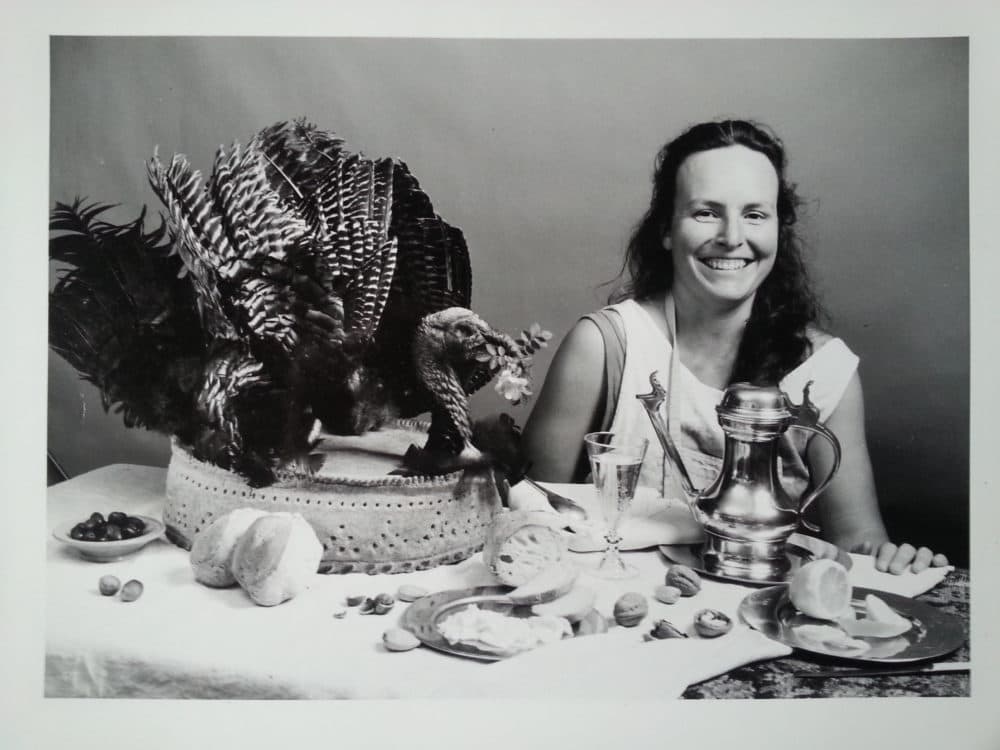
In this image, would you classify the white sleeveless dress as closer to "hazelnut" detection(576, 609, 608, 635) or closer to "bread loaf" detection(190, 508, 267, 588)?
"hazelnut" detection(576, 609, 608, 635)

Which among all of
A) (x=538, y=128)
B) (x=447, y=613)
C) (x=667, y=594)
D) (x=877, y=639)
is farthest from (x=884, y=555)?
(x=538, y=128)

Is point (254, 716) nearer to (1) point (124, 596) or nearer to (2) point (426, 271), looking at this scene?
(1) point (124, 596)

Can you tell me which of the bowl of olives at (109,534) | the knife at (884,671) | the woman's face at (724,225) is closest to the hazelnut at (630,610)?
the knife at (884,671)

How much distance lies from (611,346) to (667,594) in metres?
0.38

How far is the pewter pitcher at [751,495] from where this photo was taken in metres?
1.30

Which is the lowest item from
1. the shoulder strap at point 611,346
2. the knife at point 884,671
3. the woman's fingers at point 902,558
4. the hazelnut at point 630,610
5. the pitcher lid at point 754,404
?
the knife at point 884,671

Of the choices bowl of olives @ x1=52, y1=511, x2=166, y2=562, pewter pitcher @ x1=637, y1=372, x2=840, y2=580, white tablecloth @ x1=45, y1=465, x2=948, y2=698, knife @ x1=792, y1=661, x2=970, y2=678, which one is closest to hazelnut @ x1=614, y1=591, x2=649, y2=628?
white tablecloth @ x1=45, y1=465, x2=948, y2=698

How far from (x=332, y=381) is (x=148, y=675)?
1.67ft

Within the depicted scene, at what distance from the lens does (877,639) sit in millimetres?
1265

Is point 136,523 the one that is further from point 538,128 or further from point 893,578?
point 893,578

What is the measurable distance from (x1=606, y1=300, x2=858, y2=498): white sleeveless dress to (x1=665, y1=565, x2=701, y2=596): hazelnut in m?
0.13

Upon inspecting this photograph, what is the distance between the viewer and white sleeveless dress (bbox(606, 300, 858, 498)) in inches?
53.4

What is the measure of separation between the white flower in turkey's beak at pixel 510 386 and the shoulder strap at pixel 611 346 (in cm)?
13

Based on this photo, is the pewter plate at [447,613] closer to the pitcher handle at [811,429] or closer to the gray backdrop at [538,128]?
the gray backdrop at [538,128]
